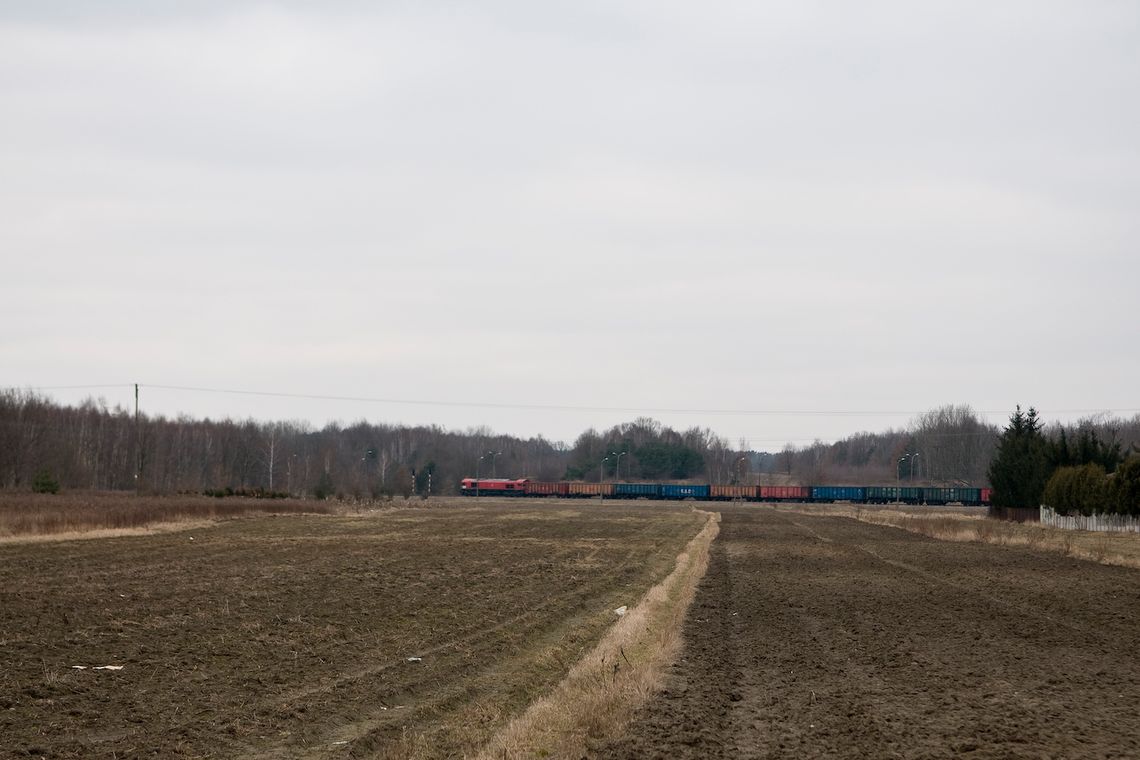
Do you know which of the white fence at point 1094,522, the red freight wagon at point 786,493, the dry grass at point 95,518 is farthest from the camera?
the red freight wagon at point 786,493

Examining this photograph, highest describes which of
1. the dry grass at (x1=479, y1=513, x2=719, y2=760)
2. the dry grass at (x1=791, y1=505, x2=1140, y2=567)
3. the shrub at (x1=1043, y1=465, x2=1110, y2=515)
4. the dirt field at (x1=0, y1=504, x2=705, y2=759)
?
the shrub at (x1=1043, y1=465, x2=1110, y2=515)

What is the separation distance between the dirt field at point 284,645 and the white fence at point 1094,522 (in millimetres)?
36692

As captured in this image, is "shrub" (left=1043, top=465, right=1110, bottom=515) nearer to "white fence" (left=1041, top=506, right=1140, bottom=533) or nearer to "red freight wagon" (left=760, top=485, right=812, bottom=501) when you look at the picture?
"white fence" (left=1041, top=506, right=1140, bottom=533)

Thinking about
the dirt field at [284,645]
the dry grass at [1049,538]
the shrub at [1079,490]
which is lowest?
the dry grass at [1049,538]

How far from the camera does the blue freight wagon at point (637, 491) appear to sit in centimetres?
15712

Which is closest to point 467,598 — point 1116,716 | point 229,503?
point 1116,716

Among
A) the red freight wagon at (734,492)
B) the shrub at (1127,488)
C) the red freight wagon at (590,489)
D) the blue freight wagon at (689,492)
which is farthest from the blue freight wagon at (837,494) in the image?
the shrub at (1127,488)

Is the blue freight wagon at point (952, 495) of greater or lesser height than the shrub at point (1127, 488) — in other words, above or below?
below

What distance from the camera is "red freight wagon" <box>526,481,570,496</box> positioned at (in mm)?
161875

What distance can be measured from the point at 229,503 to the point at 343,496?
41.4 metres

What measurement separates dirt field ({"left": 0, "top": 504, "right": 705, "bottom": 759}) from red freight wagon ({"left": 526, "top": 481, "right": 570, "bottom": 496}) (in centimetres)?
11980

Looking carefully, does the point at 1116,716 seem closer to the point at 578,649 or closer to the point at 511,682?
the point at 511,682

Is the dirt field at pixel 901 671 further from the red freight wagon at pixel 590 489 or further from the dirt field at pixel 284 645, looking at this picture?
the red freight wagon at pixel 590 489

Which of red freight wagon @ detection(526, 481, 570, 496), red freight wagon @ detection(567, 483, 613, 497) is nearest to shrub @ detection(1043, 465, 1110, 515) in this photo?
red freight wagon @ detection(567, 483, 613, 497)
